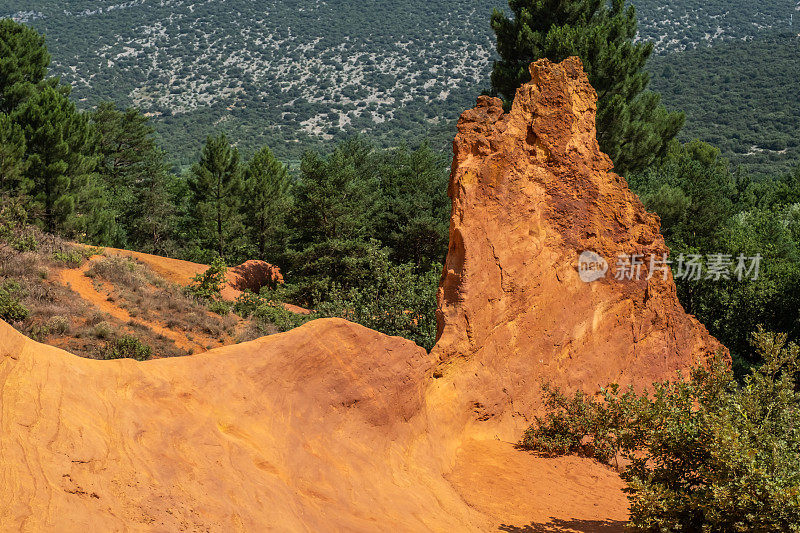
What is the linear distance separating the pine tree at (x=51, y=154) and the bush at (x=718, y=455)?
77.0ft

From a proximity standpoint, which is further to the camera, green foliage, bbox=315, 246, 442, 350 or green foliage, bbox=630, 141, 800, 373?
green foliage, bbox=630, 141, 800, 373

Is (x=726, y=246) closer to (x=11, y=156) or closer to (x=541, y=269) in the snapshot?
(x=541, y=269)

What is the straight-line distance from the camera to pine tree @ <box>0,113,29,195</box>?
79.8 ft

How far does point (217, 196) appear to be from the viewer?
117ft

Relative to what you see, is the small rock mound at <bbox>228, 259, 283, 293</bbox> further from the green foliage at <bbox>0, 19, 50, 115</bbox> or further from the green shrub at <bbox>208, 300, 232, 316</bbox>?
the green foliage at <bbox>0, 19, 50, 115</bbox>

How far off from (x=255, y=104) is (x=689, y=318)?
9323 centimetres

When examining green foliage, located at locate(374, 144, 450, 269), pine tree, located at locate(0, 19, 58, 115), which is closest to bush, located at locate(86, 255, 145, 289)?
pine tree, located at locate(0, 19, 58, 115)

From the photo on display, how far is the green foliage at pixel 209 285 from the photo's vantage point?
22281 millimetres

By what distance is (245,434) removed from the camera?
6984 millimetres

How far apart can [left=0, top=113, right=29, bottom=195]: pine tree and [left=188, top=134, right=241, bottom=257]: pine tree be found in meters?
10.0

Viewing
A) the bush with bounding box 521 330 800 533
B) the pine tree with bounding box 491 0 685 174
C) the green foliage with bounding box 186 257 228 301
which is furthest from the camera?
the pine tree with bounding box 491 0 685 174

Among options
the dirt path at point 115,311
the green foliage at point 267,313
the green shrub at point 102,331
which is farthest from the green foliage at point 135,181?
the green shrub at point 102,331

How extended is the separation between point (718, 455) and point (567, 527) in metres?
2.27
